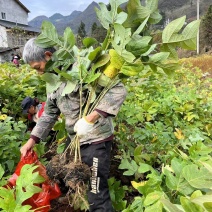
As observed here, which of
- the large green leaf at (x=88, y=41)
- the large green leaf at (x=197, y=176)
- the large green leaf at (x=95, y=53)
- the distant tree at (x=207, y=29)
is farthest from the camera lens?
the distant tree at (x=207, y=29)

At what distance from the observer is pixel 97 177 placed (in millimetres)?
1878

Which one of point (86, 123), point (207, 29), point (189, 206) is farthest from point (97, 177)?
point (207, 29)

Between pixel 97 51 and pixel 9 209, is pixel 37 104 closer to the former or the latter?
pixel 97 51

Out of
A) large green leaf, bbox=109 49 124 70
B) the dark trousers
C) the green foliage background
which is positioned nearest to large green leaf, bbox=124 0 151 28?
the green foliage background

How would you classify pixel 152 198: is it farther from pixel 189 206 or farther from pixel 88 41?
pixel 88 41

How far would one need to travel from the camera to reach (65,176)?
173cm

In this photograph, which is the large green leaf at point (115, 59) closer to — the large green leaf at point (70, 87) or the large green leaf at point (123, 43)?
the large green leaf at point (123, 43)

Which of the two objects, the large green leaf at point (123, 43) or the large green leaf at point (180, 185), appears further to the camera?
the large green leaf at point (123, 43)

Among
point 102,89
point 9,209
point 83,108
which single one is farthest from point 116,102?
point 9,209

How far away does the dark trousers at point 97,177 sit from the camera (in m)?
1.87

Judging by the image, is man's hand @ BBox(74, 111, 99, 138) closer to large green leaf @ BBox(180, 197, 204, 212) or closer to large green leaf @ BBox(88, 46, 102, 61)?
large green leaf @ BBox(88, 46, 102, 61)

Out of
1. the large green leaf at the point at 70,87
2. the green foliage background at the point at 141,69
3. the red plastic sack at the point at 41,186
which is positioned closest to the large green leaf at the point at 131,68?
the green foliage background at the point at 141,69

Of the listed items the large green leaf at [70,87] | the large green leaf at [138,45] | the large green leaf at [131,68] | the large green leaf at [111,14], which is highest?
the large green leaf at [111,14]

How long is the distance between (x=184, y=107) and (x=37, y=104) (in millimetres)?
1981
